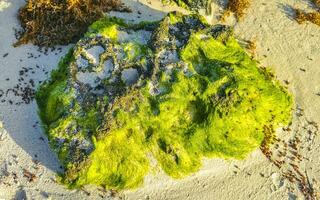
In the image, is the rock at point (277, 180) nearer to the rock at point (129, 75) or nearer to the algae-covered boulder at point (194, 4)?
the rock at point (129, 75)

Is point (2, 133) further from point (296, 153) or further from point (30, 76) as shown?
point (296, 153)

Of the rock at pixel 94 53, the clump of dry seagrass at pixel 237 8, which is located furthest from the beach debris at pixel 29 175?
the clump of dry seagrass at pixel 237 8

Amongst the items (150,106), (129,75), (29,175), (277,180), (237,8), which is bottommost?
(29,175)

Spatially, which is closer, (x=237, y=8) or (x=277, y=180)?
(x=277, y=180)

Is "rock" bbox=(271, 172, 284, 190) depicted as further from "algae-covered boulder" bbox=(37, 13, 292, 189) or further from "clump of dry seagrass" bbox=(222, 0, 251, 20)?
"clump of dry seagrass" bbox=(222, 0, 251, 20)

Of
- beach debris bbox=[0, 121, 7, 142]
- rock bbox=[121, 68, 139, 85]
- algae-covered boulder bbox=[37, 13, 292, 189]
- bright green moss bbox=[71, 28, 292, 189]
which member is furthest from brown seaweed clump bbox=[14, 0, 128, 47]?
bright green moss bbox=[71, 28, 292, 189]

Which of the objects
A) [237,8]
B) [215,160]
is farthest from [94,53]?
[237,8]
